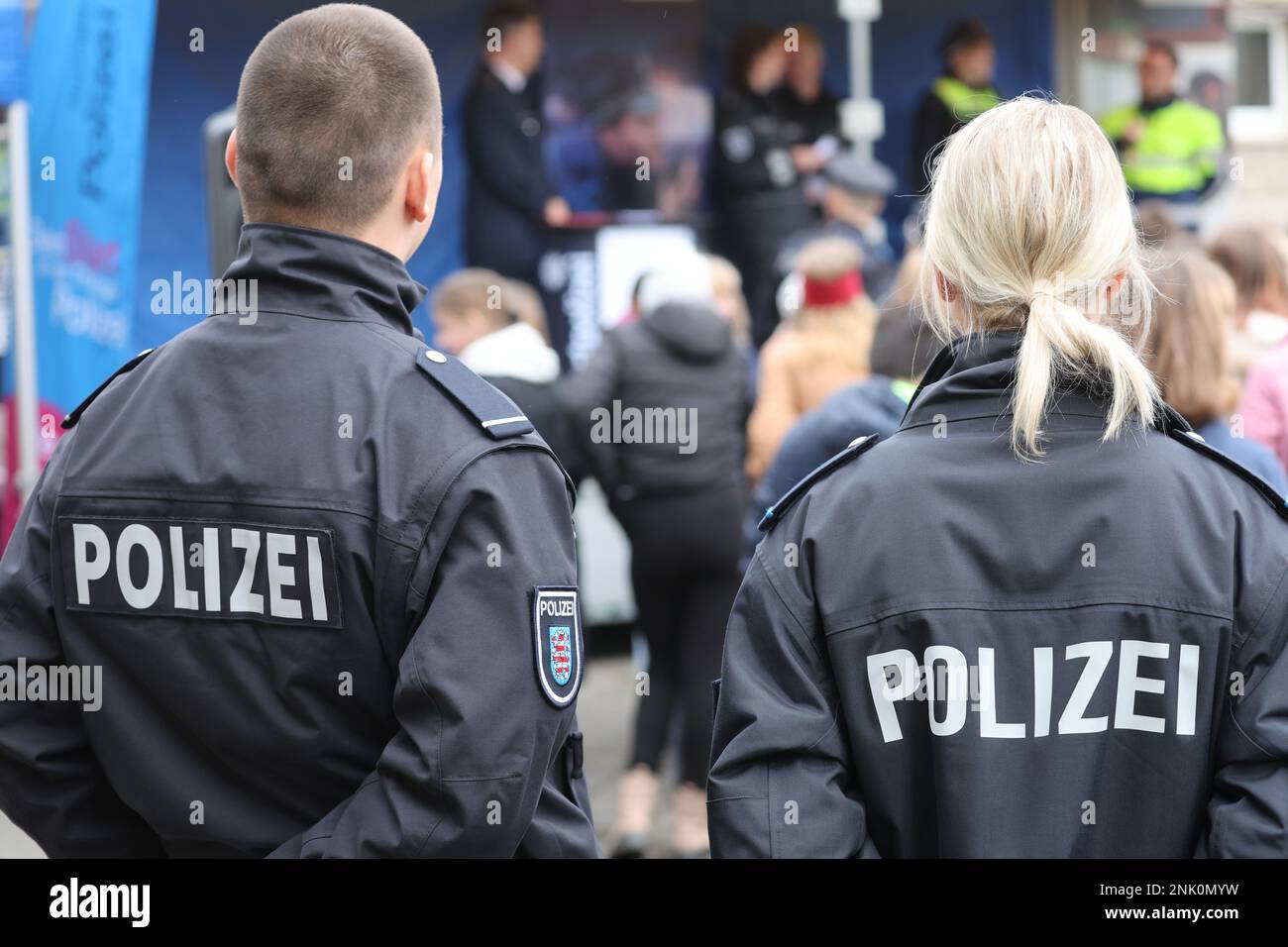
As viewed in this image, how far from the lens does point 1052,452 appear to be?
165cm

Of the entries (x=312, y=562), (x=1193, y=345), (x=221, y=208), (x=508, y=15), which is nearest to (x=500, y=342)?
(x=221, y=208)

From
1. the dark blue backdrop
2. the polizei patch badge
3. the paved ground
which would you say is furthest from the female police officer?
the dark blue backdrop

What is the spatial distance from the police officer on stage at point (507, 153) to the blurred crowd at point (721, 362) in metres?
0.01

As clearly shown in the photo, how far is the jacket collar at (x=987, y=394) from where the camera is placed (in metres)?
1.67

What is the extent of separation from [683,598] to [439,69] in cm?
316

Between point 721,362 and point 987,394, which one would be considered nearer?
point 987,394

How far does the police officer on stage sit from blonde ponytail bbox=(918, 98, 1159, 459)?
5.30 m

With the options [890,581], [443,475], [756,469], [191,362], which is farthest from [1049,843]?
[756,469]

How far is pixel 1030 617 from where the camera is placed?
163cm

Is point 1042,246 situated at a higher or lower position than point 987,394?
higher

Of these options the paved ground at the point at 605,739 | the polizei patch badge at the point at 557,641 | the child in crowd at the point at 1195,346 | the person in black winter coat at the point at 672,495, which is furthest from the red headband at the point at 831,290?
the polizei patch badge at the point at 557,641

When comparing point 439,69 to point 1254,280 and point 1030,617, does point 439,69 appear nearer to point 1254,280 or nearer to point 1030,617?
point 1254,280
